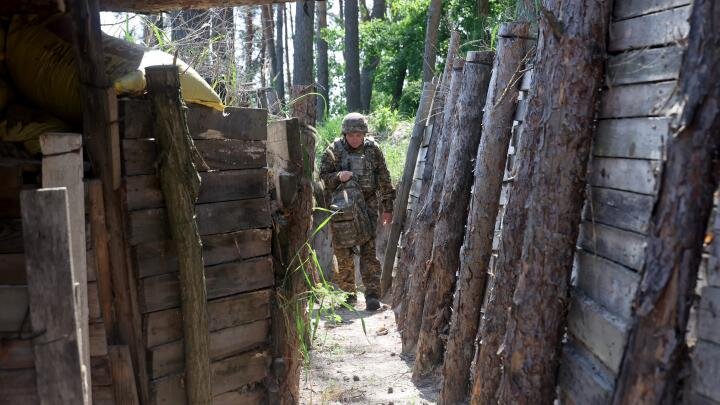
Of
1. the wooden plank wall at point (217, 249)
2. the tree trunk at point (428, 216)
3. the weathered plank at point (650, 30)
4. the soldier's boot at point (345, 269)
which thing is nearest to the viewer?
the weathered plank at point (650, 30)

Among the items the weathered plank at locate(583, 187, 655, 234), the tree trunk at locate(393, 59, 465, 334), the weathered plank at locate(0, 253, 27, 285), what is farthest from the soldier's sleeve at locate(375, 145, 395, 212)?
the weathered plank at locate(0, 253, 27, 285)

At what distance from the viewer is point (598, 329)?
9.72 feet

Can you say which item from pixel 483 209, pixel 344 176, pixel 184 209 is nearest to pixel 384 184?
pixel 344 176

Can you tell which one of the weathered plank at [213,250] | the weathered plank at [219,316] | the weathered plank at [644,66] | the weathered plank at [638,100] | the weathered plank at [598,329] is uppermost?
the weathered plank at [644,66]

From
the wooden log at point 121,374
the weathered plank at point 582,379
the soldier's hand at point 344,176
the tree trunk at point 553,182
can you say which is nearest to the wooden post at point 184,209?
the wooden log at point 121,374

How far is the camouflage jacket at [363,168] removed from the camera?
8.09 meters

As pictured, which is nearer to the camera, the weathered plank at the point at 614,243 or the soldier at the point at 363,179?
the weathered plank at the point at 614,243

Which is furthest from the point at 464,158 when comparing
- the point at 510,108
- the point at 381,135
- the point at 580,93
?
the point at 381,135

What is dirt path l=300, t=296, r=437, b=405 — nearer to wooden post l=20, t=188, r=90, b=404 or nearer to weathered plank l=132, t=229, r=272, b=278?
weathered plank l=132, t=229, r=272, b=278

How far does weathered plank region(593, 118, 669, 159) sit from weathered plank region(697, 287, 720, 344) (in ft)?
1.74

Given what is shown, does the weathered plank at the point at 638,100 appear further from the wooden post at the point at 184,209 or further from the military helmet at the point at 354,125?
the military helmet at the point at 354,125

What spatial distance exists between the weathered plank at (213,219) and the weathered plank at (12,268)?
464mm

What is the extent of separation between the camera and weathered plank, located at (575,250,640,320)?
2738mm

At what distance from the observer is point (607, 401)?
2785 millimetres
